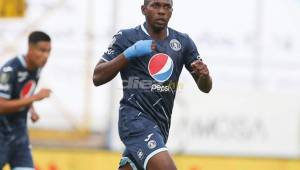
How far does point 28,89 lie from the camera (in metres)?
12.3

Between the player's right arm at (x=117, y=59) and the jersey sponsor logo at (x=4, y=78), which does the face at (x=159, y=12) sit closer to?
the player's right arm at (x=117, y=59)

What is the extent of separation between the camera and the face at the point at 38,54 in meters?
12.3

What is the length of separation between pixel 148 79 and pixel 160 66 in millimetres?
164

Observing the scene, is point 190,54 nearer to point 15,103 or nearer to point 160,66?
point 160,66

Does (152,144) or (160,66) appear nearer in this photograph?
(152,144)

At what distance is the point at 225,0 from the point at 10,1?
6.11m

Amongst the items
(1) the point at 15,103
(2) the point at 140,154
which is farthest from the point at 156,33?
(1) the point at 15,103

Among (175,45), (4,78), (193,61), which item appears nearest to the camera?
(175,45)

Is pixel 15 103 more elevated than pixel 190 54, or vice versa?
pixel 190 54

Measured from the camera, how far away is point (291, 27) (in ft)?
64.8

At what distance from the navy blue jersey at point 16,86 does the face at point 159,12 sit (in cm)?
295

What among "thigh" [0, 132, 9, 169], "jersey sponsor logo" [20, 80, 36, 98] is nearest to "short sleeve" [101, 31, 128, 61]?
"jersey sponsor logo" [20, 80, 36, 98]

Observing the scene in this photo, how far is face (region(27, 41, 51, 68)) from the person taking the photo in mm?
12273

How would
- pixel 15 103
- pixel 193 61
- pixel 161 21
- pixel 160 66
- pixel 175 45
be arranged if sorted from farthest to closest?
pixel 15 103, pixel 193 61, pixel 175 45, pixel 160 66, pixel 161 21
